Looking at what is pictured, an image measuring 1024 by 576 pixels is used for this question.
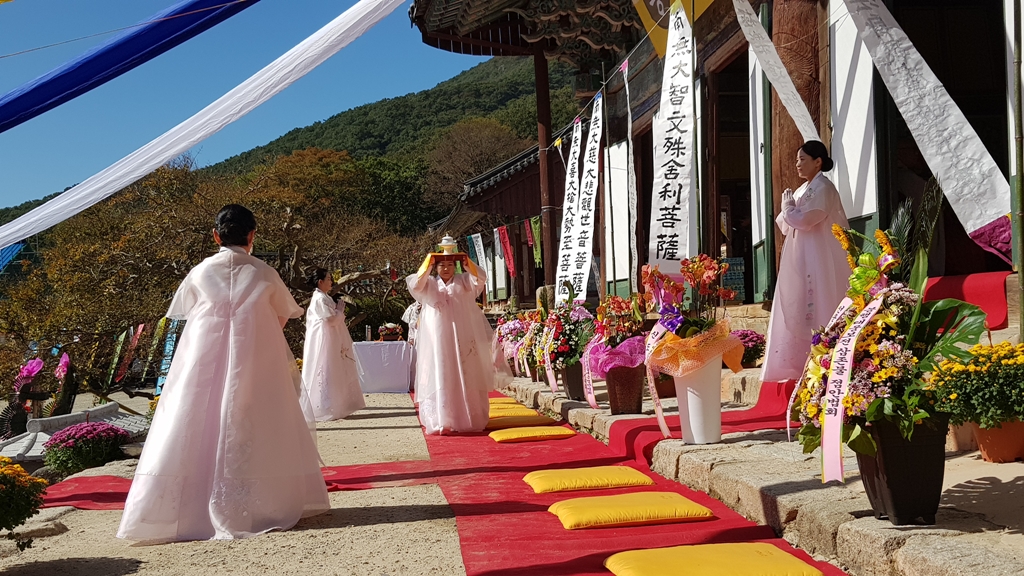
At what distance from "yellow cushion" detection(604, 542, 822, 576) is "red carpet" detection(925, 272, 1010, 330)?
8.25 feet

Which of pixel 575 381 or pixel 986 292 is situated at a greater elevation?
pixel 986 292

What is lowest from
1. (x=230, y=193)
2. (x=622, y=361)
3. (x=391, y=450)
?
(x=391, y=450)

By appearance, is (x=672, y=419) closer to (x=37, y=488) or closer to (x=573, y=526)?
(x=573, y=526)

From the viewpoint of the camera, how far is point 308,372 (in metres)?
10.0

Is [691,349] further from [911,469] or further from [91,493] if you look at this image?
[91,493]

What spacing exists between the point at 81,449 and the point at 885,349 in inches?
282

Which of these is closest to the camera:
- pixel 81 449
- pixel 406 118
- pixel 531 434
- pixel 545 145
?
pixel 531 434

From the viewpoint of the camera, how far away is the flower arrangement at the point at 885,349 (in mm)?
2863

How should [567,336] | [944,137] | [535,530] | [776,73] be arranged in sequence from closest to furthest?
[535,530], [944,137], [776,73], [567,336]

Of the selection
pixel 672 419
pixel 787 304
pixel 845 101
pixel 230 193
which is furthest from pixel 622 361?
pixel 230 193

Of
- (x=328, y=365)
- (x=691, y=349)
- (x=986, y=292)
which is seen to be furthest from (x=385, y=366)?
(x=986, y=292)

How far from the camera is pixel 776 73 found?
6570 mm

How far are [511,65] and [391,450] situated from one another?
57925mm

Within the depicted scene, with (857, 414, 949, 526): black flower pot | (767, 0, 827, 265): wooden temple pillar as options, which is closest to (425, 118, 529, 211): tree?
(767, 0, 827, 265): wooden temple pillar
